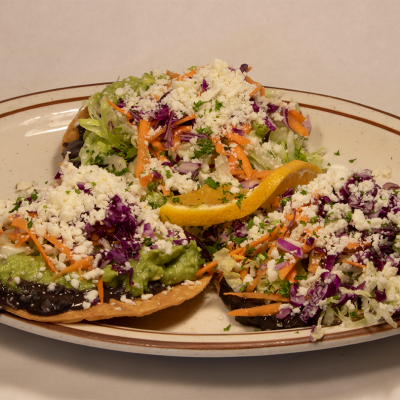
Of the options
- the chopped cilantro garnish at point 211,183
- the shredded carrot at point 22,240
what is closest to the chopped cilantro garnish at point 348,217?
the chopped cilantro garnish at point 211,183

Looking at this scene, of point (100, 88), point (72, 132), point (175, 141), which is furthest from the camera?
point (100, 88)

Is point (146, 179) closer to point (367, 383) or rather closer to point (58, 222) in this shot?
point (58, 222)

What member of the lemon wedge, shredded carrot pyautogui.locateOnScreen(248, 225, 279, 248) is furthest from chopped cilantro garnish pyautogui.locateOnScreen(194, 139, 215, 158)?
shredded carrot pyautogui.locateOnScreen(248, 225, 279, 248)

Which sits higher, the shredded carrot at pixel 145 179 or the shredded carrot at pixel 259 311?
the shredded carrot at pixel 145 179

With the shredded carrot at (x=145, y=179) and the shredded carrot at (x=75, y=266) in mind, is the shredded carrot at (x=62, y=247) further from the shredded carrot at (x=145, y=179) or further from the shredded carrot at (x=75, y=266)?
the shredded carrot at (x=145, y=179)

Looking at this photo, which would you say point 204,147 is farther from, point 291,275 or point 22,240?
point 22,240

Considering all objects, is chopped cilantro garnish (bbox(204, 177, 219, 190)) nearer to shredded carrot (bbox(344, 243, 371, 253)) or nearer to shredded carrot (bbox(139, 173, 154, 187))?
shredded carrot (bbox(139, 173, 154, 187))

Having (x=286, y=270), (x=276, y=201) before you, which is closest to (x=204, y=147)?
(x=276, y=201)
